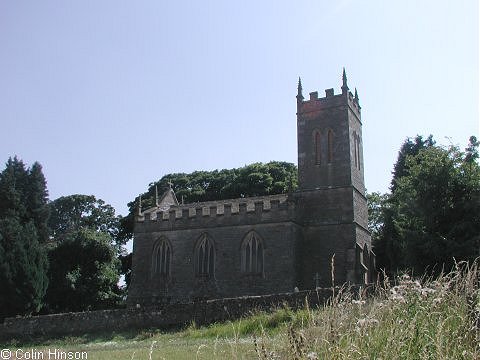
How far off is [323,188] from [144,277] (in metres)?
11.6

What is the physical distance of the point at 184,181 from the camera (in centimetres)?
4872

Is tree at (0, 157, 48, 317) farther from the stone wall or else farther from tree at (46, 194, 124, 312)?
the stone wall

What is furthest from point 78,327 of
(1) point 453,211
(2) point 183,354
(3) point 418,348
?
(3) point 418,348

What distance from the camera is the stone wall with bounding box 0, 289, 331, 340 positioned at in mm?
17953

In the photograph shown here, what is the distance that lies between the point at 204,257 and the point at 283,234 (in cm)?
489

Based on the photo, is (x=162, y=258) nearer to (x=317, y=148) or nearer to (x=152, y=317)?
(x=152, y=317)

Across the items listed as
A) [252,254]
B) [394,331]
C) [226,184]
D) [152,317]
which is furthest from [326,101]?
[394,331]

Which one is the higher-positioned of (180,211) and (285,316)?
(180,211)

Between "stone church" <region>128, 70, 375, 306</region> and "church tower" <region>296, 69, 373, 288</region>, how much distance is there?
0.05 meters

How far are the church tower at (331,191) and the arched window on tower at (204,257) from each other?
16.2 ft

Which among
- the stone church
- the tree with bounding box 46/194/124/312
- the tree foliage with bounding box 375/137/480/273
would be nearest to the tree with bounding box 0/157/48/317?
the tree with bounding box 46/194/124/312

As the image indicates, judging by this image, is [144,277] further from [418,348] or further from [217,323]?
[418,348]

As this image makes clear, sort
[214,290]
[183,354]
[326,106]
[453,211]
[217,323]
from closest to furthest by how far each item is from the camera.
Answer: [183,354] → [217,323] → [453,211] → [214,290] → [326,106]

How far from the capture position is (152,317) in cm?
2031
